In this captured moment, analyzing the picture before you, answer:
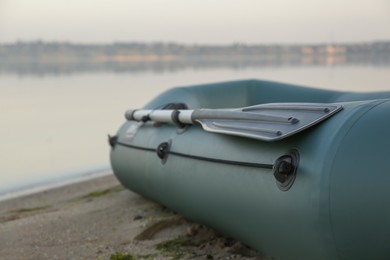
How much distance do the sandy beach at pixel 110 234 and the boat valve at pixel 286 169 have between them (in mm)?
856

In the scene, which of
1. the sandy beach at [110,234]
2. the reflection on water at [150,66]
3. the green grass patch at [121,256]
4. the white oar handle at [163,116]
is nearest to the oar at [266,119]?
Answer: the white oar handle at [163,116]

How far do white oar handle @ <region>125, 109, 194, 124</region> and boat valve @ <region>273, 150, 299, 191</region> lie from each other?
3.84ft

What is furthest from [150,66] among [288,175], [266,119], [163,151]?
[288,175]

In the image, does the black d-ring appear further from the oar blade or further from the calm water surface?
the calm water surface

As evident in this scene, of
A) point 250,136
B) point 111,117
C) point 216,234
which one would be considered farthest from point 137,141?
point 111,117

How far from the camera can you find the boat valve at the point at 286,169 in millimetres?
2602

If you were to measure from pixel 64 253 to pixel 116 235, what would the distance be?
0.48 metres

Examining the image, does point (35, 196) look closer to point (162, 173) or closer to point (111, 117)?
point (162, 173)

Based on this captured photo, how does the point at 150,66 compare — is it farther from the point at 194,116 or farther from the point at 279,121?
the point at 279,121

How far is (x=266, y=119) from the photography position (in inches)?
112

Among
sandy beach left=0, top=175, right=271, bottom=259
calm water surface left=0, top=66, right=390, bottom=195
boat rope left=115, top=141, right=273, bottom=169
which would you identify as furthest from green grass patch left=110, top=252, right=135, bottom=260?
calm water surface left=0, top=66, right=390, bottom=195

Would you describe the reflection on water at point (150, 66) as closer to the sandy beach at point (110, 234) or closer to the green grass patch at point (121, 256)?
the sandy beach at point (110, 234)

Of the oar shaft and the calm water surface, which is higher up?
the oar shaft

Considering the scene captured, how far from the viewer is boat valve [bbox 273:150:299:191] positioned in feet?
8.54
